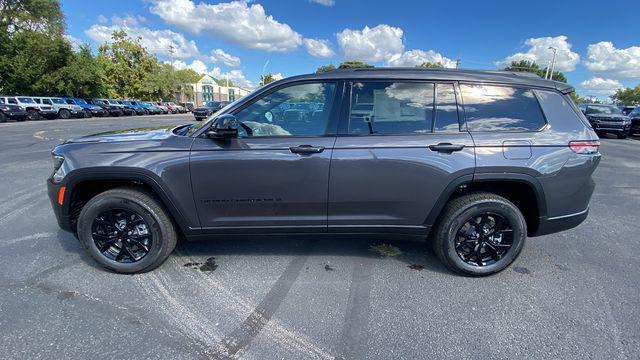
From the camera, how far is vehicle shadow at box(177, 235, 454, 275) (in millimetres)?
3434

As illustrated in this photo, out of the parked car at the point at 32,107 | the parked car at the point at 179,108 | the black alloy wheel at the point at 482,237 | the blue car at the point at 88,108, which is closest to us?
the black alloy wheel at the point at 482,237

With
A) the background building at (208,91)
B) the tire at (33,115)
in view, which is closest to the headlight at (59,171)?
the tire at (33,115)

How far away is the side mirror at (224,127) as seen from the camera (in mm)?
2719

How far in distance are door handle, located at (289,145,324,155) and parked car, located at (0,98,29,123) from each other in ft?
88.8

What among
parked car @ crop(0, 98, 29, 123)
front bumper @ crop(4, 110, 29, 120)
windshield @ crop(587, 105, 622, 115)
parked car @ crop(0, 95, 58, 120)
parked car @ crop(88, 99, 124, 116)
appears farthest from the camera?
parked car @ crop(88, 99, 124, 116)

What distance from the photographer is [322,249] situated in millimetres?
3623

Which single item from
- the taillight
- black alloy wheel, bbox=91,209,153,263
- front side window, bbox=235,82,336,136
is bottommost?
black alloy wheel, bbox=91,209,153,263

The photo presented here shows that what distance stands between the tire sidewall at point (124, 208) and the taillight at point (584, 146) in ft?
12.0

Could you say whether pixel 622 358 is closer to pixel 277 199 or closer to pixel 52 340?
pixel 277 199

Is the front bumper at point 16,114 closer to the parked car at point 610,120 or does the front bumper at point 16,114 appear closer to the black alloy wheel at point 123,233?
the black alloy wheel at point 123,233

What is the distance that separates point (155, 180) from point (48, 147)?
1003 centimetres

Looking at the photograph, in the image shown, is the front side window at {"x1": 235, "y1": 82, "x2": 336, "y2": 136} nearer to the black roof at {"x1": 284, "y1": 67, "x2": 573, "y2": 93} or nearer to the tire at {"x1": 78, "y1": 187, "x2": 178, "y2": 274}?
the black roof at {"x1": 284, "y1": 67, "x2": 573, "y2": 93}

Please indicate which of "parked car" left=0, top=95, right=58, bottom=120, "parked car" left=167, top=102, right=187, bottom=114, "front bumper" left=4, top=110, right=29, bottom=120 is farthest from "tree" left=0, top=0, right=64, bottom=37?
"parked car" left=167, top=102, right=187, bottom=114

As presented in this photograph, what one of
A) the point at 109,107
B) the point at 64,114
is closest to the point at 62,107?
the point at 64,114
